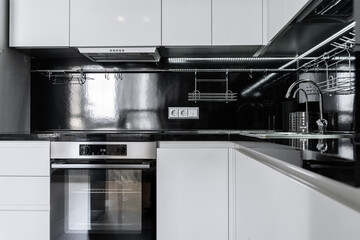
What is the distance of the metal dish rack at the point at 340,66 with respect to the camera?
1.81m

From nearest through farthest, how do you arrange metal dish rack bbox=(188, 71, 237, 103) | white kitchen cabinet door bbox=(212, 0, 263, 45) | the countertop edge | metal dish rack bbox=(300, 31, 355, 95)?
the countertop edge
metal dish rack bbox=(300, 31, 355, 95)
white kitchen cabinet door bbox=(212, 0, 263, 45)
metal dish rack bbox=(188, 71, 237, 103)

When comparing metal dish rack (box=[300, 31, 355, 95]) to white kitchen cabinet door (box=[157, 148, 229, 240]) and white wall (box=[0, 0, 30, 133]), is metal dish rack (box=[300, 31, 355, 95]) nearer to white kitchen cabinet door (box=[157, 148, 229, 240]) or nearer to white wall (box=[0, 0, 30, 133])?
white kitchen cabinet door (box=[157, 148, 229, 240])

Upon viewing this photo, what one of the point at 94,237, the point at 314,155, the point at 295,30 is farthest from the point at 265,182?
the point at 94,237

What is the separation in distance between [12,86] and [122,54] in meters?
0.86

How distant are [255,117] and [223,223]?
0.97 meters

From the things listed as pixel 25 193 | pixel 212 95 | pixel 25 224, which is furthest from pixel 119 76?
pixel 25 224

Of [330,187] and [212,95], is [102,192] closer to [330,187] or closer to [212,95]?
[212,95]

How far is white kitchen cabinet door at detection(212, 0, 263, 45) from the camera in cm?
230

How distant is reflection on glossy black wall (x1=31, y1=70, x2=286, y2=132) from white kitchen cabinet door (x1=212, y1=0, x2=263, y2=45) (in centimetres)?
42

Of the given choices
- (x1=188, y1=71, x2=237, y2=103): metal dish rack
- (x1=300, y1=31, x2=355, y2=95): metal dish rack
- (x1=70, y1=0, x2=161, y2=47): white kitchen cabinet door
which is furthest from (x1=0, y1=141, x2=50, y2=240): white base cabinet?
(x1=300, y1=31, x2=355, y2=95): metal dish rack

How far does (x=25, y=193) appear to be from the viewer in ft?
6.56

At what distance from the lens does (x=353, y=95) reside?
1.81 meters

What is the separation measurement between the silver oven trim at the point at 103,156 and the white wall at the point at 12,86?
0.62 metres

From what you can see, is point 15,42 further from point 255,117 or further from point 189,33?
point 255,117
